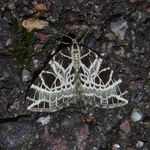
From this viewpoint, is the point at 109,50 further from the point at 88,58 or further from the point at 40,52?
the point at 40,52

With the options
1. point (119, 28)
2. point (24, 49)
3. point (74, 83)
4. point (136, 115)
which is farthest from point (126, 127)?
→ point (24, 49)

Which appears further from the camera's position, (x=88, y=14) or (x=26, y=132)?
(x=88, y=14)

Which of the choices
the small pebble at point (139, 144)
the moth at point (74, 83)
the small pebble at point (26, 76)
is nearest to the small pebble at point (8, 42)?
the small pebble at point (26, 76)

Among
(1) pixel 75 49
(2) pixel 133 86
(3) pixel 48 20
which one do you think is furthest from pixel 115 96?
(3) pixel 48 20

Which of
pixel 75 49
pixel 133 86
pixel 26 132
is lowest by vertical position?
pixel 26 132

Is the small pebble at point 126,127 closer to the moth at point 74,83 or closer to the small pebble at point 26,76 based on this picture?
the moth at point 74,83

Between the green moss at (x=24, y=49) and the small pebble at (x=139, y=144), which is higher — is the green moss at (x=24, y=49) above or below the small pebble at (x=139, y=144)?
above
